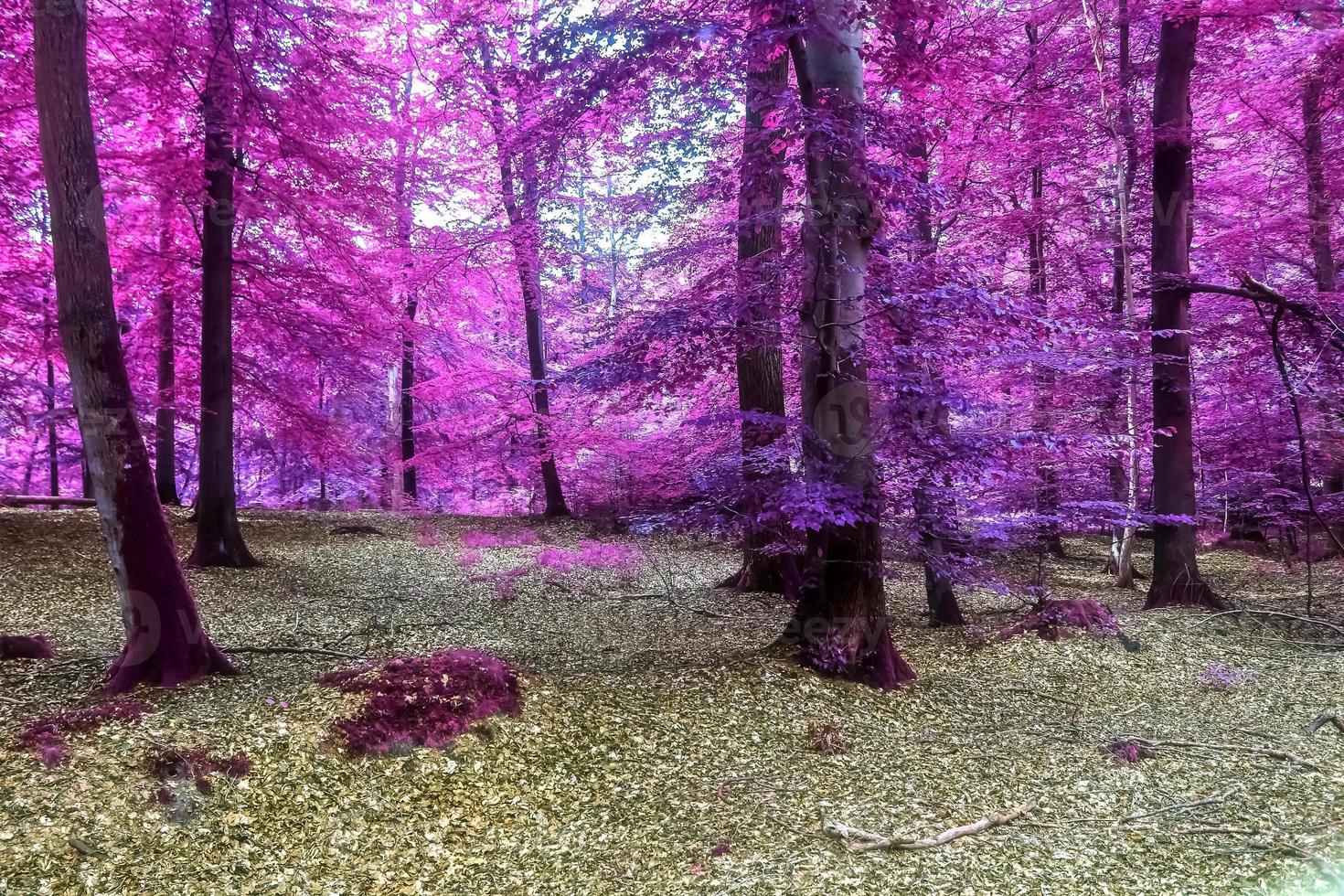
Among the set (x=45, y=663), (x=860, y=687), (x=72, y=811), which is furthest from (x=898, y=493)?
(x=45, y=663)

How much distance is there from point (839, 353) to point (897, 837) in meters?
2.71

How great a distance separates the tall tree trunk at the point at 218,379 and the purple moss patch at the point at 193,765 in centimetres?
496

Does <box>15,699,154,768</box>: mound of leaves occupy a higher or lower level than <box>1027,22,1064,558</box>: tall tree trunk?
lower

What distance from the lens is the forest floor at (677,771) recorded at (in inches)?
106

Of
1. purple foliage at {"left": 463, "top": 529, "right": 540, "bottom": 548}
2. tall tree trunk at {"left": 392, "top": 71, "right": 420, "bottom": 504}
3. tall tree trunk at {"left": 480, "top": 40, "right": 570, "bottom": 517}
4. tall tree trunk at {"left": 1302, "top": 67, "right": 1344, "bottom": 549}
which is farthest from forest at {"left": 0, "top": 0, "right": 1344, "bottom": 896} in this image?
tall tree trunk at {"left": 392, "top": 71, "right": 420, "bottom": 504}

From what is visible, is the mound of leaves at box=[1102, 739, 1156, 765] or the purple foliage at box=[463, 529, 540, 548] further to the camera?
the purple foliage at box=[463, 529, 540, 548]

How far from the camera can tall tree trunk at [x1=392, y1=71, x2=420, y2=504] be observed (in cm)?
1123

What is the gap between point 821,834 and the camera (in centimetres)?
307

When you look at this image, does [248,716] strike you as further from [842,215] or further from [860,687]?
[842,215]

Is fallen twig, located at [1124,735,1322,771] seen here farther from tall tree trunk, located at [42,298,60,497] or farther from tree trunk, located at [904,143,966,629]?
tall tree trunk, located at [42,298,60,497]

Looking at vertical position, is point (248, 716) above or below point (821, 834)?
above

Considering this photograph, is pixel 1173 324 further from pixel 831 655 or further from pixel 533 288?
pixel 533 288

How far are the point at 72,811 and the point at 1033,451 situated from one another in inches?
264

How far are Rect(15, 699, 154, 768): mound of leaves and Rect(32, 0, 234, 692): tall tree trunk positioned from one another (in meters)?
0.36
